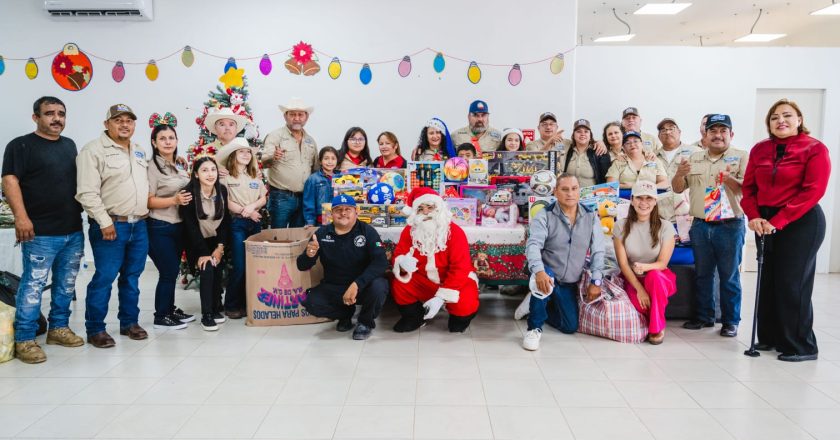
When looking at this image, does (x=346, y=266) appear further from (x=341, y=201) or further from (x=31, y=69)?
(x=31, y=69)

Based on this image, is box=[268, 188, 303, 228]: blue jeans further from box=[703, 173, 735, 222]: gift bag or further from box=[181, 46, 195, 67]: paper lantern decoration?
box=[703, 173, 735, 222]: gift bag

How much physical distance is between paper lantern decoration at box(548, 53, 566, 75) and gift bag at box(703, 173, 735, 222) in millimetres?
2863

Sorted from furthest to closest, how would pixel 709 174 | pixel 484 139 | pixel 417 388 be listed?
1. pixel 484 139
2. pixel 709 174
3. pixel 417 388

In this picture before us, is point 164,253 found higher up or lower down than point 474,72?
lower down

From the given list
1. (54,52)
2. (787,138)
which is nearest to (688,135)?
(787,138)

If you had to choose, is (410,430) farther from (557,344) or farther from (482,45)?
(482,45)

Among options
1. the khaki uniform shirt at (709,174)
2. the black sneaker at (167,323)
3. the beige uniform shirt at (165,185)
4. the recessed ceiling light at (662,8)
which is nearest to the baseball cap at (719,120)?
the khaki uniform shirt at (709,174)

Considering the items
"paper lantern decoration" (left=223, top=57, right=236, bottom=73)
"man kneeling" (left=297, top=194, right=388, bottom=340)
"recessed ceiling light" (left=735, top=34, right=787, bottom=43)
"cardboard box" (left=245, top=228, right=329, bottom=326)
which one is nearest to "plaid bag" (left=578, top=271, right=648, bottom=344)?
"man kneeling" (left=297, top=194, right=388, bottom=340)

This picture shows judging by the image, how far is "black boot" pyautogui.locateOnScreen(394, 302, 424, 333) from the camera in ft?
13.0

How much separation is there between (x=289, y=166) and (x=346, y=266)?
145cm

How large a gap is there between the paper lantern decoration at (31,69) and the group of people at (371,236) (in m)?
3.41

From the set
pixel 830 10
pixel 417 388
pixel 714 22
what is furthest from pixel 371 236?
pixel 830 10

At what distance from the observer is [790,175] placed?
3.22 metres

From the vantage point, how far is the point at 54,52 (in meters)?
6.32
